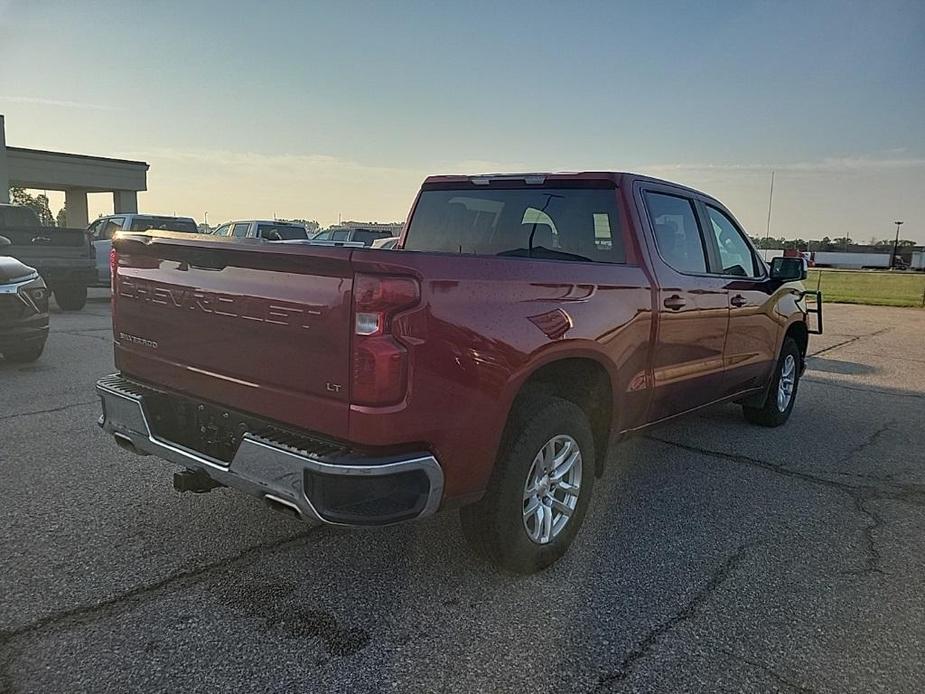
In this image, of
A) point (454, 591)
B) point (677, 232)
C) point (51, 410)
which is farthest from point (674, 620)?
point (51, 410)

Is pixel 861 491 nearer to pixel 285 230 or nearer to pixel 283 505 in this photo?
pixel 283 505

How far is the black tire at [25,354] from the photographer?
24.7 ft

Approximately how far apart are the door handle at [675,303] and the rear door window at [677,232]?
205mm

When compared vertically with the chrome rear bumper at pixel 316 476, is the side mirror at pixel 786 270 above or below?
above

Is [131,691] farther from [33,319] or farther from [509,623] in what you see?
[33,319]

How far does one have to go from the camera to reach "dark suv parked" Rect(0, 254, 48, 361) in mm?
7211

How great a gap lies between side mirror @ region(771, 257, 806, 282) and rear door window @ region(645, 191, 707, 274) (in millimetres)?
1123

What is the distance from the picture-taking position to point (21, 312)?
289 inches

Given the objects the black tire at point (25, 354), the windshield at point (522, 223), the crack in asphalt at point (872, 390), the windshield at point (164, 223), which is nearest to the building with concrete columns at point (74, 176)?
the windshield at point (164, 223)

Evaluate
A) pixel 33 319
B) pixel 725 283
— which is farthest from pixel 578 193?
pixel 33 319

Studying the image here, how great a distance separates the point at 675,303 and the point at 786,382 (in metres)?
2.88

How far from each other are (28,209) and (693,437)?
12.1 m

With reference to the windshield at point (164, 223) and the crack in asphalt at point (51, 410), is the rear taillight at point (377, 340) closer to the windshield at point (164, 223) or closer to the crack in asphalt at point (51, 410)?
the crack in asphalt at point (51, 410)

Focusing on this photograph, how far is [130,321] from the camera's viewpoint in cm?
346
